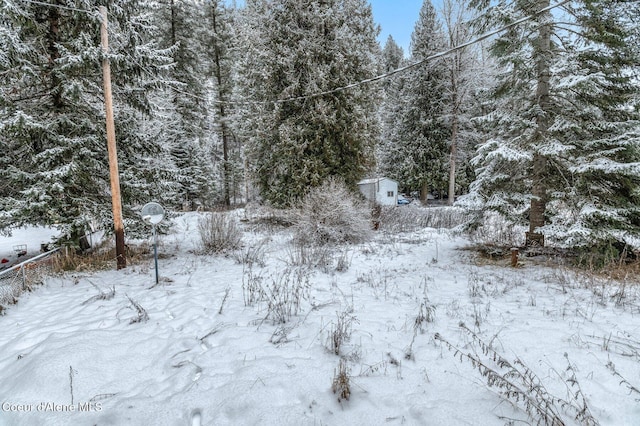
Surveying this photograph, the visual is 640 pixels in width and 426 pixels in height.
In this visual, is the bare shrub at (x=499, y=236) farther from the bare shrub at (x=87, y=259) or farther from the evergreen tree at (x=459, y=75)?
the evergreen tree at (x=459, y=75)

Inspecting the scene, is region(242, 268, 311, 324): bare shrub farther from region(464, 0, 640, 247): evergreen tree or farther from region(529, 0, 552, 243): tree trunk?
region(529, 0, 552, 243): tree trunk

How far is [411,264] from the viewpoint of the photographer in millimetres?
6668

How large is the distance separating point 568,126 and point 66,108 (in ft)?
35.9

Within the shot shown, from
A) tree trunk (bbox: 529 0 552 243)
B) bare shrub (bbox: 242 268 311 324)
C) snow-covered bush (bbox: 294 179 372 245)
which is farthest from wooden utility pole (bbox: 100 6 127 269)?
tree trunk (bbox: 529 0 552 243)

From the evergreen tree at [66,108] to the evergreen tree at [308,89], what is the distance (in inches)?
238

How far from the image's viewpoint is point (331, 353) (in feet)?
9.74

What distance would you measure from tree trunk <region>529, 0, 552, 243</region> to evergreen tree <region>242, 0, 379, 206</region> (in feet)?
23.8

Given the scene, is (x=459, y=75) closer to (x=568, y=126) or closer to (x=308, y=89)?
(x=308, y=89)

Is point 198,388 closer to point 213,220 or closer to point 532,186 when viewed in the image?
point 213,220

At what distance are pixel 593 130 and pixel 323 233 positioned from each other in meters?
6.55

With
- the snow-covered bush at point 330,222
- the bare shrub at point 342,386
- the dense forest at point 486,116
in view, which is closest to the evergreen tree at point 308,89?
the snow-covered bush at point 330,222

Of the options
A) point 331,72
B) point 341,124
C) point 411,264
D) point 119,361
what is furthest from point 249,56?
point 119,361

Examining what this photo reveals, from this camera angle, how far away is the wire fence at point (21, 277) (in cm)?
477

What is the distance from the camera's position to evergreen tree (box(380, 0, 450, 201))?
20.4 m
